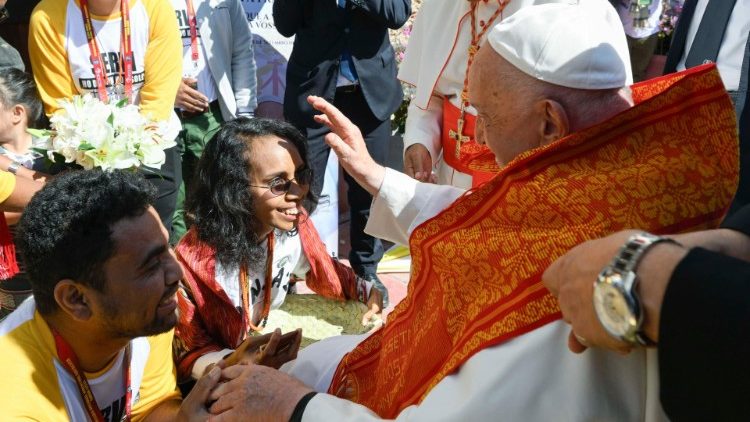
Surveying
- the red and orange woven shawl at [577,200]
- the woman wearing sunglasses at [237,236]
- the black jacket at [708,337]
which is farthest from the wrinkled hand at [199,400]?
the black jacket at [708,337]

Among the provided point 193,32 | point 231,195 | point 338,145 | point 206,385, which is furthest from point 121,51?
point 206,385

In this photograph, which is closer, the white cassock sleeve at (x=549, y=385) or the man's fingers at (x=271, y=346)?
the white cassock sleeve at (x=549, y=385)

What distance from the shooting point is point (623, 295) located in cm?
130

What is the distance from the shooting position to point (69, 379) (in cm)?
235

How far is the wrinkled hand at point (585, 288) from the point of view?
4.49ft

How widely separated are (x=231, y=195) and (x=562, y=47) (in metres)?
1.65

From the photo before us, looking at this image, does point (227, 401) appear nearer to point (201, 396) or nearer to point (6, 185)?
point (201, 396)

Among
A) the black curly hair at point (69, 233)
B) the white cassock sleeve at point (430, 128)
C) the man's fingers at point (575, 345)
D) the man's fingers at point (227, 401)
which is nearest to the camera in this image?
the man's fingers at point (575, 345)

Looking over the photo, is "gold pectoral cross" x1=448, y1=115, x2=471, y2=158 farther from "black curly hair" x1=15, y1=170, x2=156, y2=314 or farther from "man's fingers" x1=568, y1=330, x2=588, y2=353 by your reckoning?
"man's fingers" x1=568, y1=330, x2=588, y2=353

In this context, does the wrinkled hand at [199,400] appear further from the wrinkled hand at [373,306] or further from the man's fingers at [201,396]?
the wrinkled hand at [373,306]

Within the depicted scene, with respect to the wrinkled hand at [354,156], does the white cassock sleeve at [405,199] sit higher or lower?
lower

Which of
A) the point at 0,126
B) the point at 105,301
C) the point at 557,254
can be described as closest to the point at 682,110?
the point at 557,254

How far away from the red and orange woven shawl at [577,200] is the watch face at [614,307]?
0.34m

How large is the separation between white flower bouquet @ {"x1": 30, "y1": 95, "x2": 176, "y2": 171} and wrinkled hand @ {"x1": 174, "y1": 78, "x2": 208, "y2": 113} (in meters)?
1.42
